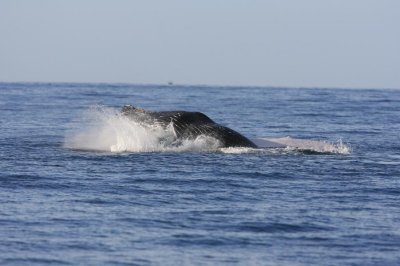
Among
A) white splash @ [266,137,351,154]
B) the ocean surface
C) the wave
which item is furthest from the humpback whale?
white splash @ [266,137,351,154]

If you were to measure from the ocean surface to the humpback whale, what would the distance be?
291 millimetres

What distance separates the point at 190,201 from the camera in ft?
51.0

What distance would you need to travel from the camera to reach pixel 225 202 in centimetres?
1549

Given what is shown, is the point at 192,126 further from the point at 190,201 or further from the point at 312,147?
the point at 190,201

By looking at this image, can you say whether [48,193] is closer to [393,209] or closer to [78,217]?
[78,217]

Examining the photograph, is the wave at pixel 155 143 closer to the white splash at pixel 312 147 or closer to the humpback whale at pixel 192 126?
the white splash at pixel 312 147

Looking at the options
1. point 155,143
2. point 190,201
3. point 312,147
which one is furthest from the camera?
point 312,147

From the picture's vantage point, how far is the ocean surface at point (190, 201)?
39.5 ft

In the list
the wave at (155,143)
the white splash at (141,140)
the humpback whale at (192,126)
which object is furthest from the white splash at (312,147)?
the white splash at (141,140)

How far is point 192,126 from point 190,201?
742 cm

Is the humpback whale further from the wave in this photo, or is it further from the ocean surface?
the ocean surface

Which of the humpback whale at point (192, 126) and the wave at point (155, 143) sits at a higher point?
the humpback whale at point (192, 126)

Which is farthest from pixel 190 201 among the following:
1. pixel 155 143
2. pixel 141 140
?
pixel 141 140

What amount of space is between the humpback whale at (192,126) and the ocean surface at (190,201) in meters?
0.29
